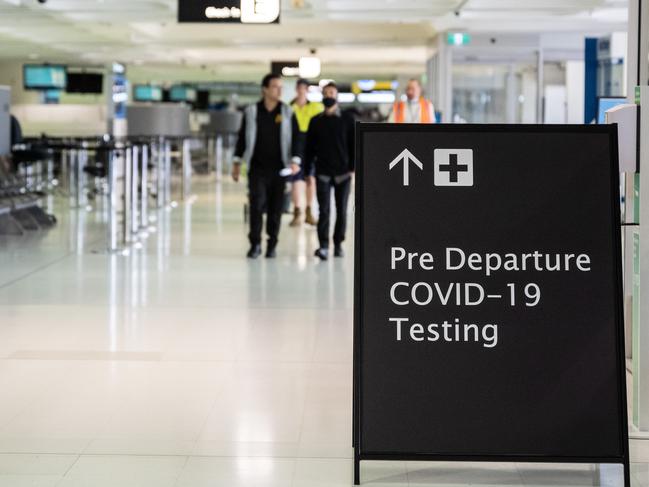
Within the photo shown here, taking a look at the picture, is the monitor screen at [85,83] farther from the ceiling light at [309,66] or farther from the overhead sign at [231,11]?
the overhead sign at [231,11]

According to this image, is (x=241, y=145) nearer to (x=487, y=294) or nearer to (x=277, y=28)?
(x=487, y=294)

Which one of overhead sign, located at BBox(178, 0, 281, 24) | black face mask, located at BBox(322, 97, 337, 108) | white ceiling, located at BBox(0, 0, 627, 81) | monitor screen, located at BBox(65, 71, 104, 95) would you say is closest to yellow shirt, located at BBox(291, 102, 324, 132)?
black face mask, located at BBox(322, 97, 337, 108)

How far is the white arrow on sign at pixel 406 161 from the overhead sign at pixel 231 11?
6011 mm

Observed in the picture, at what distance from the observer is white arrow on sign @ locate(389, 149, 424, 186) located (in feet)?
12.2

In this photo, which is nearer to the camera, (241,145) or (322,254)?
(241,145)

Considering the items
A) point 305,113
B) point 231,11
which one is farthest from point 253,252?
point 305,113

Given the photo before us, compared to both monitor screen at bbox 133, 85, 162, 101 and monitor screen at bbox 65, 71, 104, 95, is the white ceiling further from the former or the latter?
monitor screen at bbox 133, 85, 162, 101

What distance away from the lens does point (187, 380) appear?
5.35 m

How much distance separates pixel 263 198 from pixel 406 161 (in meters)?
6.44

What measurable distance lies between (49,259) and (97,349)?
441 cm

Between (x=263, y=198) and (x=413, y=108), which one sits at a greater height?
(x=413, y=108)

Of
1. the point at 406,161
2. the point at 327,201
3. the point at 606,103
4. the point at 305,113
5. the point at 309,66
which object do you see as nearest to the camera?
the point at 406,161

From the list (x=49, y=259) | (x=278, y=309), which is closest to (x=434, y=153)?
(x=278, y=309)

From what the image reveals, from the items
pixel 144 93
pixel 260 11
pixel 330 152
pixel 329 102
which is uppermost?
pixel 144 93
